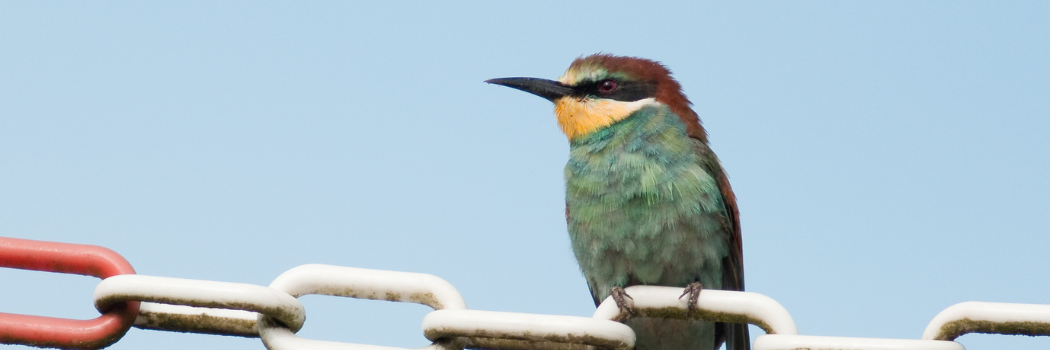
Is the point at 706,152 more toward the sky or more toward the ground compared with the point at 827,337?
more toward the sky

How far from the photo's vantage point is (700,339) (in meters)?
3.88

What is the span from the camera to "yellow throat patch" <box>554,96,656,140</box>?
12.6 ft

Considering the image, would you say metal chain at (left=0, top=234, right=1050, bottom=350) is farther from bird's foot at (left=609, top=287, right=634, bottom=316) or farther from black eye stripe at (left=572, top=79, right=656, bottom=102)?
black eye stripe at (left=572, top=79, right=656, bottom=102)

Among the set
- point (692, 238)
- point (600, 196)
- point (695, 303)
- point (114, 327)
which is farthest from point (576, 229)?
point (114, 327)

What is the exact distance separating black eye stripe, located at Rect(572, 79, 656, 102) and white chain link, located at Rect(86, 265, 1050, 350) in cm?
224

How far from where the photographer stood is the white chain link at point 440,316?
63.6 inches

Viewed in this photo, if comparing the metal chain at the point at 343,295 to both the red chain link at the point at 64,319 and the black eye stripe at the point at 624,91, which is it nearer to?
the red chain link at the point at 64,319

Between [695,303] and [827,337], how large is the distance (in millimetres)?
252

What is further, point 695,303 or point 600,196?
point 600,196

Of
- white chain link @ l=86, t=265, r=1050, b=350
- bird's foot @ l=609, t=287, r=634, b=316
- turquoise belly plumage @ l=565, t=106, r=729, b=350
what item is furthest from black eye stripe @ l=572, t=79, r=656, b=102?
white chain link @ l=86, t=265, r=1050, b=350

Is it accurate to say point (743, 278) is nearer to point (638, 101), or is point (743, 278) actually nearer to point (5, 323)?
point (638, 101)

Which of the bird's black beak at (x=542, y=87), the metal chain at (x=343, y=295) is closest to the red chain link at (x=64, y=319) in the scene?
the metal chain at (x=343, y=295)

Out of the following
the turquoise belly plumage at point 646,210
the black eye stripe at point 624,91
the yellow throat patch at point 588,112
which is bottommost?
the turquoise belly plumage at point 646,210

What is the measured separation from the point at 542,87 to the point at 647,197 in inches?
31.7
